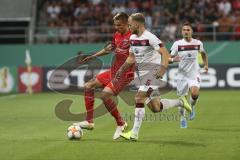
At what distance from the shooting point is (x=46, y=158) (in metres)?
11.0

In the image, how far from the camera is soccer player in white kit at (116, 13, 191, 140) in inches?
509

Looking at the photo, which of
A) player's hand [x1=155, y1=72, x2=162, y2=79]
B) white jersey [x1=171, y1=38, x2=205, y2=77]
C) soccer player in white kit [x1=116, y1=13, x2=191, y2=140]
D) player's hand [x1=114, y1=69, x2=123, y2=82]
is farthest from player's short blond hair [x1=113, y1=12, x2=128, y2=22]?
white jersey [x1=171, y1=38, x2=205, y2=77]

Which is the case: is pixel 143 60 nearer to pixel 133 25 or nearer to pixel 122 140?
pixel 133 25

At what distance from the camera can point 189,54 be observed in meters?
17.3

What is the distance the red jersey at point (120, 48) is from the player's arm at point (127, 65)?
0.18 metres

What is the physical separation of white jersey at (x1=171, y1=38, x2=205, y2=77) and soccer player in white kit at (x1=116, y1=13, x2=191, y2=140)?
3.71 meters

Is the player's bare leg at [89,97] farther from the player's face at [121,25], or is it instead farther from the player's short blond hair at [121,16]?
the player's short blond hair at [121,16]

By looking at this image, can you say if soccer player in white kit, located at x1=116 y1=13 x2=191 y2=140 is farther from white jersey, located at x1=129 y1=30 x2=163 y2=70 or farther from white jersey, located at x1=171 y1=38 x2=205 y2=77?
white jersey, located at x1=171 y1=38 x2=205 y2=77

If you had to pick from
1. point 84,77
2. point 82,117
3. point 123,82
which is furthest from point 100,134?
point 84,77

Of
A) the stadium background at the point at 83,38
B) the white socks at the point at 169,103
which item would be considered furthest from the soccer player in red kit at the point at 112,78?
the stadium background at the point at 83,38

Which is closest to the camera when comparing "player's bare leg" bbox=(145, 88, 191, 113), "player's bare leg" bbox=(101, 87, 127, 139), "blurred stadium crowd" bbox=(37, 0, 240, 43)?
"player's bare leg" bbox=(145, 88, 191, 113)

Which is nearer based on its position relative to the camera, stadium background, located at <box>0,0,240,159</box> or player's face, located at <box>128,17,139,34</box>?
player's face, located at <box>128,17,139,34</box>

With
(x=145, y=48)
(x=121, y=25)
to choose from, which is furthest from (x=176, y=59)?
(x=145, y=48)

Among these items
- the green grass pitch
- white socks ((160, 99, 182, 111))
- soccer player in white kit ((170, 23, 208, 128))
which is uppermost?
soccer player in white kit ((170, 23, 208, 128))
